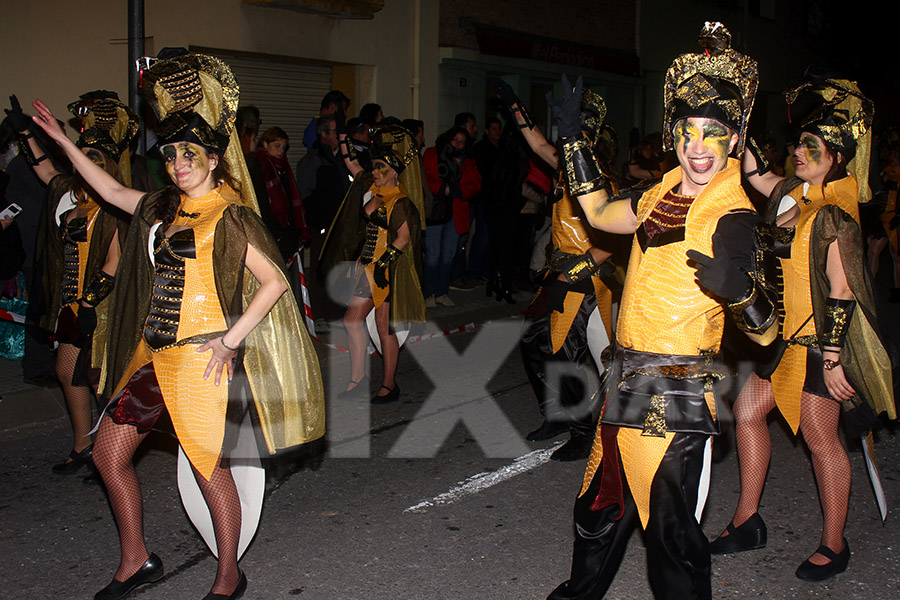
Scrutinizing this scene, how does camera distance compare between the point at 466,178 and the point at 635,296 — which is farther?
the point at 466,178

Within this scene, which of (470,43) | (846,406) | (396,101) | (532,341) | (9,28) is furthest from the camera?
(470,43)

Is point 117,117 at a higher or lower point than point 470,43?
lower

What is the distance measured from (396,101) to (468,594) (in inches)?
416

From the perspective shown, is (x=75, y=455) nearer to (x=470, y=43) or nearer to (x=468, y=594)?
(x=468, y=594)

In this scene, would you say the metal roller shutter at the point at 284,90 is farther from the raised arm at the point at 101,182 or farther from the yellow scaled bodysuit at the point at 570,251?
the raised arm at the point at 101,182

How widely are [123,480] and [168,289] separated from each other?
0.76m

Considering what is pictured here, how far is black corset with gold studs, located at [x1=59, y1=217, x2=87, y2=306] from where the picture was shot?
16.8ft

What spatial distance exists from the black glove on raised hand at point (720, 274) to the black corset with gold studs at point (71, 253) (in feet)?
11.4

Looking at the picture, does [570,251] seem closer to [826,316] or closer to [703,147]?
[826,316]

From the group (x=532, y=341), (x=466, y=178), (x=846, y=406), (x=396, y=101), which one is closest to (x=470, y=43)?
(x=396, y=101)

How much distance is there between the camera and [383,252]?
686 centimetres

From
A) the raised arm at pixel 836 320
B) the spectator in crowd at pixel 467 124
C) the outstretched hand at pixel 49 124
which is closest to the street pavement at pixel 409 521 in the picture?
the raised arm at pixel 836 320

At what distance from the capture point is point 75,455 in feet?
17.7

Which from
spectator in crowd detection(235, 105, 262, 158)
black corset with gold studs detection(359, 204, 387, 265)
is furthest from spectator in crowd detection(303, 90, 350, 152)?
black corset with gold studs detection(359, 204, 387, 265)
